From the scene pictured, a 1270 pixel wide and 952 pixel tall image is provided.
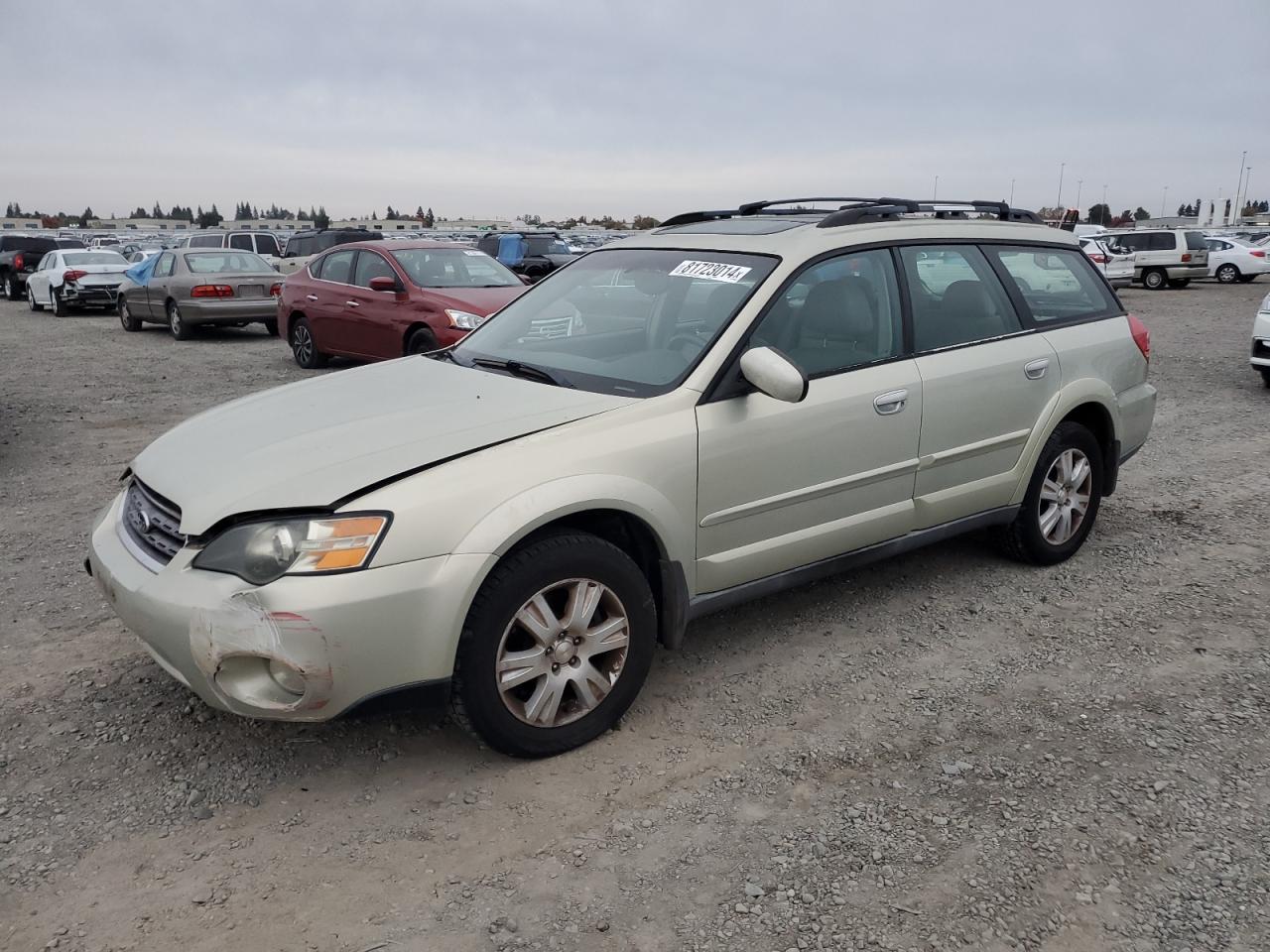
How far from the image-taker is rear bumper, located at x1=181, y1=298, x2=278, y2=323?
51.3ft

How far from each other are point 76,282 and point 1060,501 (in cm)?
2148

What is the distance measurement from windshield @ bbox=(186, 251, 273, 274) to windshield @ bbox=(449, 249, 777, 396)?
1296cm

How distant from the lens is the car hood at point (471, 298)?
10.5 m

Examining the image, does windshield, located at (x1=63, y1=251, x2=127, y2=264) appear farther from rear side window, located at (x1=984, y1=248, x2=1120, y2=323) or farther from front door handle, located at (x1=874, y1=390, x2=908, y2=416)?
front door handle, located at (x1=874, y1=390, x2=908, y2=416)

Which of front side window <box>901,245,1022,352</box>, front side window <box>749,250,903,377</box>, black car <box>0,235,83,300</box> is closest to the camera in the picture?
front side window <box>749,250,903,377</box>

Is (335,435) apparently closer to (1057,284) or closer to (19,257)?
(1057,284)

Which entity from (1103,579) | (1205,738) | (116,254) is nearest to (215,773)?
(1205,738)

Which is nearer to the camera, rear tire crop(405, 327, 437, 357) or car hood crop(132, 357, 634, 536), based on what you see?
car hood crop(132, 357, 634, 536)

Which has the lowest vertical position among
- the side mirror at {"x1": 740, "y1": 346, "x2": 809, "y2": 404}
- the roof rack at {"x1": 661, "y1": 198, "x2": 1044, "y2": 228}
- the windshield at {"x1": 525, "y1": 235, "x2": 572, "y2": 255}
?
the side mirror at {"x1": 740, "y1": 346, "x2": 809, "y2": 404}

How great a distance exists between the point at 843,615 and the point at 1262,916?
2.13 metres

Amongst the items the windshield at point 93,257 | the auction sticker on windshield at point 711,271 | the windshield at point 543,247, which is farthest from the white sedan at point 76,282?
the auction sticker on windshield at point 711,271

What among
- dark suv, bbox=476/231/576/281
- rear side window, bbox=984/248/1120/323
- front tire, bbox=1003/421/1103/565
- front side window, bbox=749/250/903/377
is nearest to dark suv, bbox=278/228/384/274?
dark suv, bbox=476/231/576/281

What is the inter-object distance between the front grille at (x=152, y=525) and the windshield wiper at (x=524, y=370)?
1.33m

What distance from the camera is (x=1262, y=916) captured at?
2.61 metres
